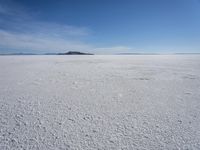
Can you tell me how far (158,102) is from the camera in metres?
2.52

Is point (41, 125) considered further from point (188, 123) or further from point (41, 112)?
point (188, 123)

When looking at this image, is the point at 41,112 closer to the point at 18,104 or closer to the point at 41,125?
the point at 41,125

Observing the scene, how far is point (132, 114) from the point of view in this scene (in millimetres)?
2037

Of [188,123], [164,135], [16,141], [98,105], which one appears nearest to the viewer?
[16,141]

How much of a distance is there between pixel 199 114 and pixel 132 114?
3.67 feet

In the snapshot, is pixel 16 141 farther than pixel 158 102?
No

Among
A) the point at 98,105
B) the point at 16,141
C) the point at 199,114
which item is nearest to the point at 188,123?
the point at 199,114

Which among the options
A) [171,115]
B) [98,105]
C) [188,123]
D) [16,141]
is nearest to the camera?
[16,141]

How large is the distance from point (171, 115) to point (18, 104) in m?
2.81

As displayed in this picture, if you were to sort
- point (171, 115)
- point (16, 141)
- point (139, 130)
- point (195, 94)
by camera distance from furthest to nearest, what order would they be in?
point (195, 94)
point (171, 115)
point (139, 130)
point (16, 141)

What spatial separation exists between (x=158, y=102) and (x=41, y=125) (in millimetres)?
2192

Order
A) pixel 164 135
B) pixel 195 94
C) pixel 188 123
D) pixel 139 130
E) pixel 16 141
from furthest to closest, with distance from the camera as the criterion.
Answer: pixel 195 94 → pixel 188 123 → pixel 139 130 → pixel 164 135 → pixel 16 141

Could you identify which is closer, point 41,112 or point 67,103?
point 41,112

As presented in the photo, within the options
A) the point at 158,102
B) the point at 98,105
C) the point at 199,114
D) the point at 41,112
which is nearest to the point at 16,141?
the point at 41,112
